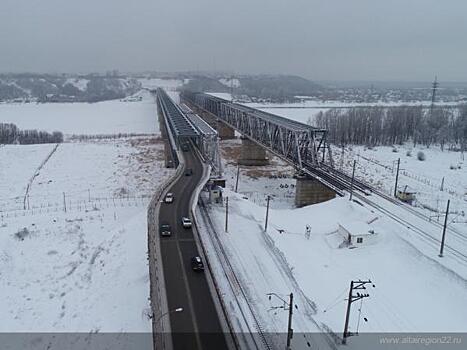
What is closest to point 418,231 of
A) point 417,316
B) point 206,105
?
point 417,316

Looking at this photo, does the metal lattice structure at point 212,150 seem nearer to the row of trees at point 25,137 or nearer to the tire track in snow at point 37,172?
the tire track in snow at point 37,172

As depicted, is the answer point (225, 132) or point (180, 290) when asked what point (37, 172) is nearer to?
point (225, 132)

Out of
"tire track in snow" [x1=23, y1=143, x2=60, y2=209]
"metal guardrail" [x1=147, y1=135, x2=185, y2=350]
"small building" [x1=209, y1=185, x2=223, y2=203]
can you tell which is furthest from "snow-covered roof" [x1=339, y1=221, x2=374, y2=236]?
"tire track in snow" [x1=23, y1=143, x2=60, y2=209]

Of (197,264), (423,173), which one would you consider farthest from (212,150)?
(423,173)

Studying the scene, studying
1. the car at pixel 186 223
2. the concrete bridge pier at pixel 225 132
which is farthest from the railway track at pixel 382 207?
the concrete bridge pier at pixel 225 132

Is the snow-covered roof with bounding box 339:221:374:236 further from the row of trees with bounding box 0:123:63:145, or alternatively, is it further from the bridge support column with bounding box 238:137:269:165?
the row of trees with bounding box 0:123:63:145

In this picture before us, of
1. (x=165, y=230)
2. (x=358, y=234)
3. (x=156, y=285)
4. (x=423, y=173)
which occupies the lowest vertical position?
(x=423, y=173)
